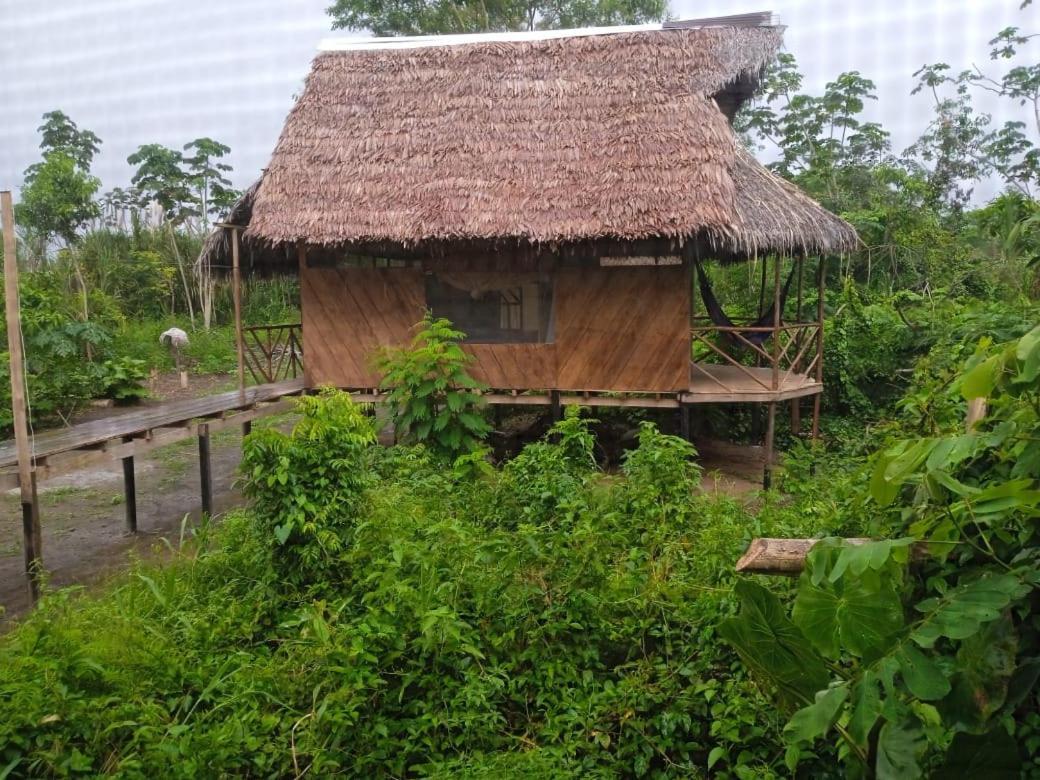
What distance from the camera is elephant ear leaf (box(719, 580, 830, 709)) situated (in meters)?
2.25

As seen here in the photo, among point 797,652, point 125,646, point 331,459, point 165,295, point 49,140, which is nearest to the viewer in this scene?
point 797,652

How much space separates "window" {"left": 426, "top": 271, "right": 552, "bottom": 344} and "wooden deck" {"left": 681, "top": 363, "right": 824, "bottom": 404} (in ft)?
5.39

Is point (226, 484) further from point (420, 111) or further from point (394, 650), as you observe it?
point (394, 650)

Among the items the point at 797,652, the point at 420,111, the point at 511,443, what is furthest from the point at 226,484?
the point at 797,652

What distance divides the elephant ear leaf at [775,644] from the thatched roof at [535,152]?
5.55 meters

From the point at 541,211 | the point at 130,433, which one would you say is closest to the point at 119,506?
the point at 130,433

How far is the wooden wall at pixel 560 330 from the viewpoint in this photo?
8.16 metres

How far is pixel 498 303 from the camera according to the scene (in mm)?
8461

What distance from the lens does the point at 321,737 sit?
3.25m

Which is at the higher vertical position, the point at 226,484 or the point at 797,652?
the point at 797,652

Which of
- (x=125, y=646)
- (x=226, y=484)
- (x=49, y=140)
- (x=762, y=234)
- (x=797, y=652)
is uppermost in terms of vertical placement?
(x=49, y=140)

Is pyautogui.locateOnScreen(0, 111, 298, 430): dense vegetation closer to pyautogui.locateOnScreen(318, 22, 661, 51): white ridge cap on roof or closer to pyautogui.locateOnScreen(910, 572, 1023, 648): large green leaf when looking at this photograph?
pyautogui.locateOnScreen(318, 22, 661, 51): white ridge cap on roof

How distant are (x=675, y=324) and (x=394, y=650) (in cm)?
533

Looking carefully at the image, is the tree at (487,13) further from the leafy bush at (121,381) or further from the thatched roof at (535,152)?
the leafy bush at (121,381)
